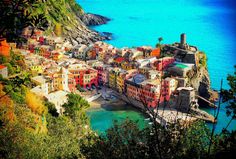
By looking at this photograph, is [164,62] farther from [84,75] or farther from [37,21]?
[37,21]

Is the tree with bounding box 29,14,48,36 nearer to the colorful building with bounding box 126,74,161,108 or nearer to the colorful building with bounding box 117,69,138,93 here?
the colorful building with bounding box 126,74,161,108

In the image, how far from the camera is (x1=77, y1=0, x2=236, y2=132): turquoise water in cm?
1716

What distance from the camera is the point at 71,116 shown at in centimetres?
840

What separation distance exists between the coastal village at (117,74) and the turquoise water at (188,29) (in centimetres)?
140

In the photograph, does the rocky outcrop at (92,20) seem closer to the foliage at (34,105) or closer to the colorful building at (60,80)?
the colorful building at (60,80)

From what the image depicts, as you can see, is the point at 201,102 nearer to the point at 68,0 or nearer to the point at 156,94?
the point at 156,94

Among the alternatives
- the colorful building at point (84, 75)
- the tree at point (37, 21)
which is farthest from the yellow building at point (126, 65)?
the tree at point (37, 21)

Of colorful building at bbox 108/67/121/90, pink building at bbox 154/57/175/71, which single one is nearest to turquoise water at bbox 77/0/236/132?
pink building at bbox 154/57/175/71

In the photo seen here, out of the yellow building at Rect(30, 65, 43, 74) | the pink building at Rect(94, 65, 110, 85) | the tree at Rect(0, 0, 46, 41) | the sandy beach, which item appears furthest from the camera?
the pink building at Rect(94, 65, 110, 85)

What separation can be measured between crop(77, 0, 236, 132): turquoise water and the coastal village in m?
1.40

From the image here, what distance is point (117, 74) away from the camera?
1198 centimetres

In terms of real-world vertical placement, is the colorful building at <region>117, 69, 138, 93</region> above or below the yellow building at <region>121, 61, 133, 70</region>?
below

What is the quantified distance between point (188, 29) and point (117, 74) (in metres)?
14.5

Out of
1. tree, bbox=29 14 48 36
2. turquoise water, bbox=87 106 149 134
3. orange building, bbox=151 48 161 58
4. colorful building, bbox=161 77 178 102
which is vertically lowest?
turquoise water, bbox=87 106 149 134
